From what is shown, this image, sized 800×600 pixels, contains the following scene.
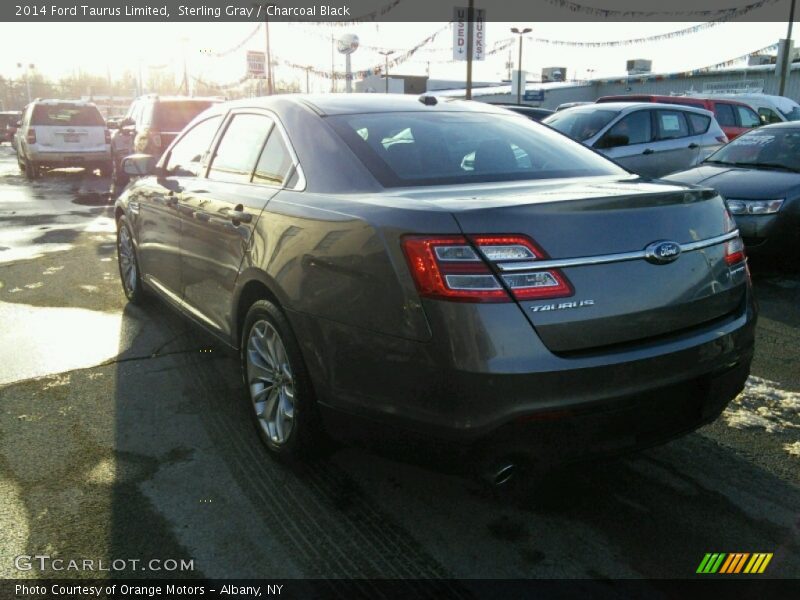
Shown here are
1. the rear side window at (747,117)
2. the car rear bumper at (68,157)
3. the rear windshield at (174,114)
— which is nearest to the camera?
the rear windshield at (174,114)

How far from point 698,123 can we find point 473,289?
10401mm

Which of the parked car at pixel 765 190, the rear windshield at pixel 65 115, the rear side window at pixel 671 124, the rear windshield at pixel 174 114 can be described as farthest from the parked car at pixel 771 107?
the rear windshield at pixel 65 115

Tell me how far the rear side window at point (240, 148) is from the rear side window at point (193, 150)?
0.24 metres

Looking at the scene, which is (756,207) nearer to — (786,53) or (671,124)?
(671,124)

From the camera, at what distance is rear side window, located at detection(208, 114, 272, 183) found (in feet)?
12.0

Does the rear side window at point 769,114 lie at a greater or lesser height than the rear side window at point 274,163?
greater

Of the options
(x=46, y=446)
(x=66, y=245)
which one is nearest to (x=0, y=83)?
(x=66, y=245)

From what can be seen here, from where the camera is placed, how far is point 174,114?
514 inches

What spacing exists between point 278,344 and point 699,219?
1779 millimetres

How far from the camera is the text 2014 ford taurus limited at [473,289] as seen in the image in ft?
7.29

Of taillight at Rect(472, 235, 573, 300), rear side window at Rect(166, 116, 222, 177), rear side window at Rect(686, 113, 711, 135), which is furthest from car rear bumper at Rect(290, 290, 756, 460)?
rear side window at Rect(686, 113, 711, 135)

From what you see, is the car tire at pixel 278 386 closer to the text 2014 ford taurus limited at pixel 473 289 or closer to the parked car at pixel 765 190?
the text 2014 ford taurus limited at pixel 473 289

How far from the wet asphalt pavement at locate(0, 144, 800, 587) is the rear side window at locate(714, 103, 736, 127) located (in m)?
12.1

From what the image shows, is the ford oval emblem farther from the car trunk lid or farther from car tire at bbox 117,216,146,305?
car tire at bbox 117,216,146,305
